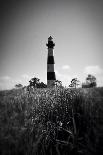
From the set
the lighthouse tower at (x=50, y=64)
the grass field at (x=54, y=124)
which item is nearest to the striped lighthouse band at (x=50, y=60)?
the lighthouse tower at (x=50, y=64)

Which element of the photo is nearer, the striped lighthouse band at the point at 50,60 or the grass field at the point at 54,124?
the grass field at the point at 54,124

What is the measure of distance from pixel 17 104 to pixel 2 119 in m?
0.90

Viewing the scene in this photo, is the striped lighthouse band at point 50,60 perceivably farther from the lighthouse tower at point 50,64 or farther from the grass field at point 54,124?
the grass field at point 54,124

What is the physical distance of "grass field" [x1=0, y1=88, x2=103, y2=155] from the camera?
313 centimetres

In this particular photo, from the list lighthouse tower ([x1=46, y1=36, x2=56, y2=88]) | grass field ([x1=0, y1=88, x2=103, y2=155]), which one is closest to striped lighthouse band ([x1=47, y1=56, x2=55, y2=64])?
lighthouse tower ([x1=46, y1=36, x2=56, y2=88])

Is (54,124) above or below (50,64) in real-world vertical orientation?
below

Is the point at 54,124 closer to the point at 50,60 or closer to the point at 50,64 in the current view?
the point at 50,64

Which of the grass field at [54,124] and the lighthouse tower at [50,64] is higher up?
the lighthouse tower at [50,64]

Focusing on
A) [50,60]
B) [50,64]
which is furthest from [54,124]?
[50,60]

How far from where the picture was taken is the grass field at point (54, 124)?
3.13 m

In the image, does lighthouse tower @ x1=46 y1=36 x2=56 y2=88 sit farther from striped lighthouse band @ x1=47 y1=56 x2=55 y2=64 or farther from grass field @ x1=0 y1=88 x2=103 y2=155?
grass field @ x1=0 y1=88 x2=103 y2=155

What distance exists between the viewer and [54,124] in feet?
13.1

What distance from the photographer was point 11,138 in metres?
3.15

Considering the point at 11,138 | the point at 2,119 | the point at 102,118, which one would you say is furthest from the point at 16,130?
the point at 102,118
